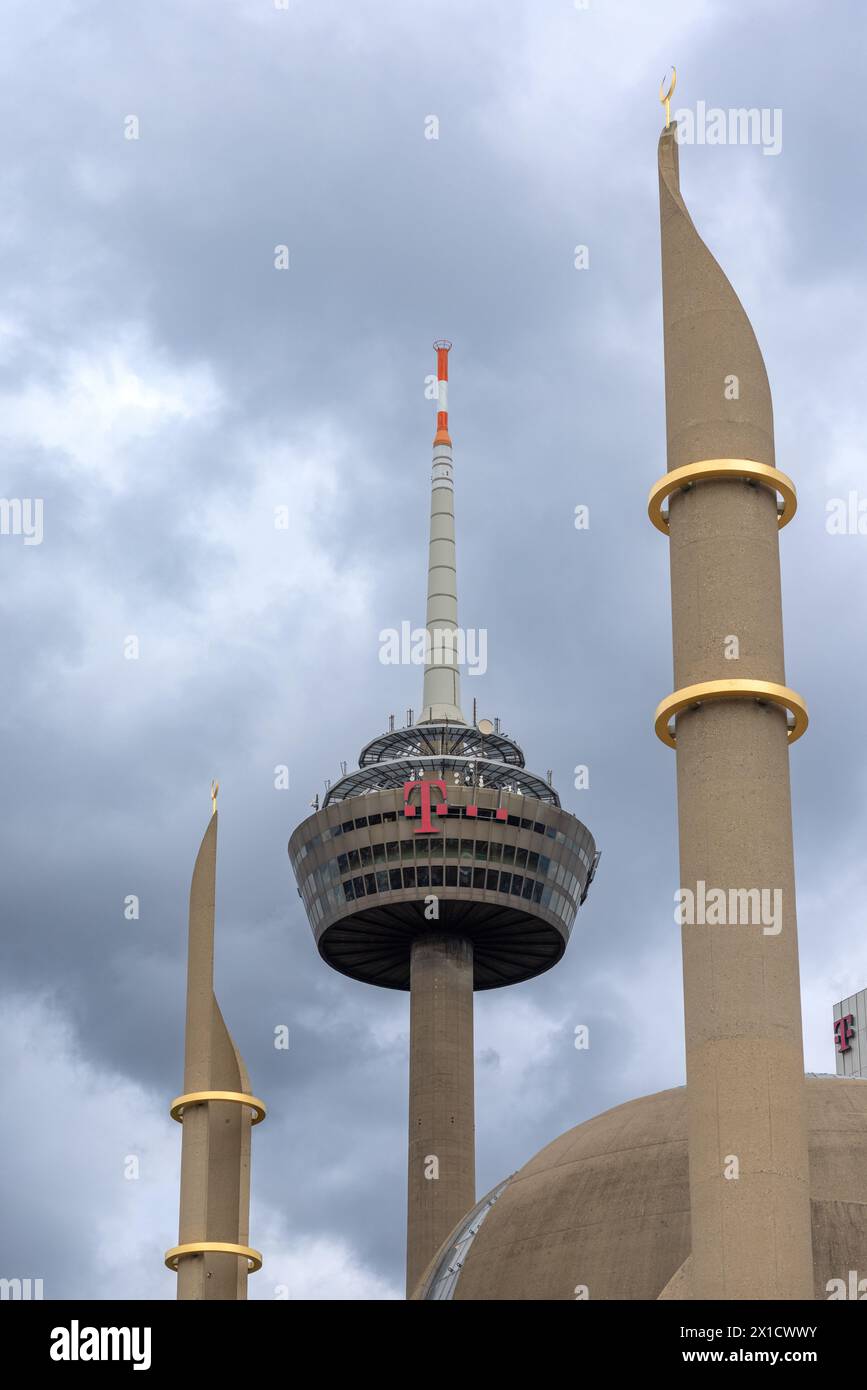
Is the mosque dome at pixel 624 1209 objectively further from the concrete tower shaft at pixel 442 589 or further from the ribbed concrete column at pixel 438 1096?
the concrete tower shaft at pixel 442 589

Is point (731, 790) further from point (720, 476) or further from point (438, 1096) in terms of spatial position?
point (438, 1096)

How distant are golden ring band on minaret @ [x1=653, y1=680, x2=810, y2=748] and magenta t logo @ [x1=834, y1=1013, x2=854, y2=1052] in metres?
130

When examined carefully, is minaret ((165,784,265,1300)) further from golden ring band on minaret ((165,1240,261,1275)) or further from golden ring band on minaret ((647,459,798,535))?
golden ring band on minaret ((647,459,798,535))

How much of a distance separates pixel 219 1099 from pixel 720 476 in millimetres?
33480

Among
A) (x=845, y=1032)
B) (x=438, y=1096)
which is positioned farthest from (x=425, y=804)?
(x=845, y=1032)

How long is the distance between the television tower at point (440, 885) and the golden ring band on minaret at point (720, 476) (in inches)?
3854

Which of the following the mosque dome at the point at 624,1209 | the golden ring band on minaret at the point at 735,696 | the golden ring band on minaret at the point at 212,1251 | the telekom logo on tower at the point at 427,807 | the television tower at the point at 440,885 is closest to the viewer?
the golden ring band on minaret at the point at 735,696

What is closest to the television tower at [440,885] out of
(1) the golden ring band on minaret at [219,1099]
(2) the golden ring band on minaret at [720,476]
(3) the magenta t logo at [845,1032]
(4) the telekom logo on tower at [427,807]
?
(4) the telekom logo on tower at [427,807]

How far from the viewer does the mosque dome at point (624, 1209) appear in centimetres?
5003

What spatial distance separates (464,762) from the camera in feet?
454
